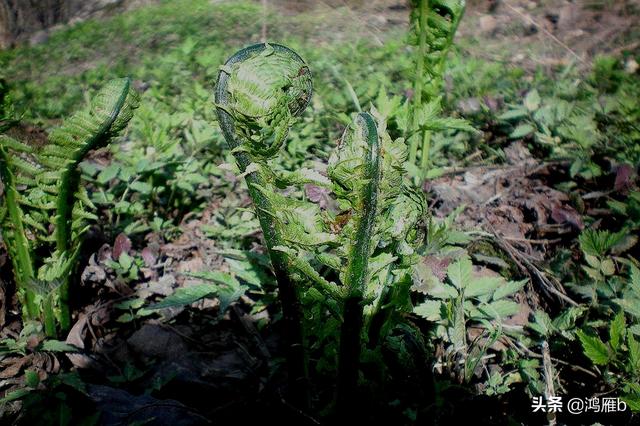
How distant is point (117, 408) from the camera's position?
1551mm

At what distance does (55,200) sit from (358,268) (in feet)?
3.60

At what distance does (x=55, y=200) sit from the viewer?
5.31 ft

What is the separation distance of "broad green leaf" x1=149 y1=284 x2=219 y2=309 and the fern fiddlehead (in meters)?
0.52

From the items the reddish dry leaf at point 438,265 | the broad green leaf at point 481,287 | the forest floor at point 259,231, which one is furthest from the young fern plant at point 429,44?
the broad green leaf at point 481,287

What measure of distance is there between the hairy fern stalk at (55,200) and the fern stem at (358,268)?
84cm

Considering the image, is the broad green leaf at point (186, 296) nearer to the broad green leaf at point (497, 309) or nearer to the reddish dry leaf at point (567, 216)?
the broad green leaf at point (497, 309)

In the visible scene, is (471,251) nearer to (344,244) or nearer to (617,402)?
(617,402)

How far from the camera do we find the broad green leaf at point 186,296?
1.56 m


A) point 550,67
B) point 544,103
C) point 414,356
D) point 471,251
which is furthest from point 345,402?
point 550,67

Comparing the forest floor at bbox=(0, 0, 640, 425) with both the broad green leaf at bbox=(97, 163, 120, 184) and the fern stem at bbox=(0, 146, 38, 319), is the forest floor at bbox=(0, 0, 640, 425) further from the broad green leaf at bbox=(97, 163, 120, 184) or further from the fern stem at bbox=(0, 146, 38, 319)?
the fern stem at bbox=(0, 146, 38, 319)

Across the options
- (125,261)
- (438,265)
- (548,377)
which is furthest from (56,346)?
(548,377)

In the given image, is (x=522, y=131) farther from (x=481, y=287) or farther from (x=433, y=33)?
(x=481, y=287)

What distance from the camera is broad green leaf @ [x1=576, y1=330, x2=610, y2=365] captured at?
1562 mm


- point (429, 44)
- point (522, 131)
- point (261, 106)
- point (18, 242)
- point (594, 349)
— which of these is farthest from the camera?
point (522, 131)
